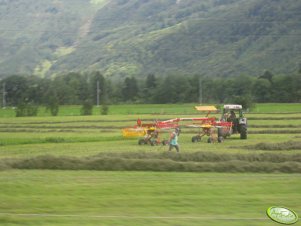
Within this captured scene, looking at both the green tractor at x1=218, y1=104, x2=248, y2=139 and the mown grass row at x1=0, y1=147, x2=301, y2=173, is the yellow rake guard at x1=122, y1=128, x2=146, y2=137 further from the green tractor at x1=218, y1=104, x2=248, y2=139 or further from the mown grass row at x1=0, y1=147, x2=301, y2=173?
the mown grass row at x1=0, y1=147, x2=301, y2=173

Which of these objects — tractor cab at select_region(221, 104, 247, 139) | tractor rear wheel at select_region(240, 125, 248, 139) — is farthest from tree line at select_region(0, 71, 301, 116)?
tractor rear wheel at select_region(240, 125, 248, 139)

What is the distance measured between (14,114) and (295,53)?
117476 mm

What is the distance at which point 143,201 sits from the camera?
13922 mm

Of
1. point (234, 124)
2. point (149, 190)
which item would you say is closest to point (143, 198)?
point (149, 190)

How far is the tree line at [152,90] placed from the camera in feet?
315

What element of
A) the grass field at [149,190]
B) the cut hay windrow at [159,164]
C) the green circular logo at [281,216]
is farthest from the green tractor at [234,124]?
the green circular logo at [281,216]

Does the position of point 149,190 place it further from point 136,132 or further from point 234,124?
point 234,124

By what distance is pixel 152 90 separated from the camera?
11919cm

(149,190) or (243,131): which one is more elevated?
(243,131)

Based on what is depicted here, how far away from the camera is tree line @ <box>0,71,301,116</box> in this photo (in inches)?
3775

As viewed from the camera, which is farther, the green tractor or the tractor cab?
the tractor cab

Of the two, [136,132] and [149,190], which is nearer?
[149,190]

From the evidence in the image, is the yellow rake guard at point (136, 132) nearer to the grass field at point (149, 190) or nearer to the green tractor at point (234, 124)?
the green tractor at point (234, 124)

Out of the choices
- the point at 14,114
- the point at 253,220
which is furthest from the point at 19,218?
the point at 14,114
